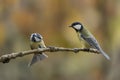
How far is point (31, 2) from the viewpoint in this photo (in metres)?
5.23

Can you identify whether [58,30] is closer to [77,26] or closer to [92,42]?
[77,26]

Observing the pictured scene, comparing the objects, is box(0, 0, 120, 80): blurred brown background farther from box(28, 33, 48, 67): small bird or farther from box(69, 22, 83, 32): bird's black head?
box(28, 33, 48, 67): small bird

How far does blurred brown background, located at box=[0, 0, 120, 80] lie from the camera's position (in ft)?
16.2

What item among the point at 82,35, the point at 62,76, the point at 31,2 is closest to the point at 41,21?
the point at 31,2

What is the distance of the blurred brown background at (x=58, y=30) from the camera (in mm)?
4941

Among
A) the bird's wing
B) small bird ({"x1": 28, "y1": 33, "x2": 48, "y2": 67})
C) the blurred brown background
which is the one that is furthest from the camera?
the blurred brown background

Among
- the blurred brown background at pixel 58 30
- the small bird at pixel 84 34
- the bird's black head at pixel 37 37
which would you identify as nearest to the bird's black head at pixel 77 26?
the small bird at pixel 84 34

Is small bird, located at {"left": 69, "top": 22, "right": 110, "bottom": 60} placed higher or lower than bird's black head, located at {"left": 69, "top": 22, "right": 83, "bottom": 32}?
lower

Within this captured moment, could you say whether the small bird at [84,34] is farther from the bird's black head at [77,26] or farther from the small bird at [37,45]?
the small bird at [37,45]

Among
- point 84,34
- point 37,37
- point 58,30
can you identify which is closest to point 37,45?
point 37,37

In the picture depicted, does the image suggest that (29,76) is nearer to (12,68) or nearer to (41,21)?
(12,68)

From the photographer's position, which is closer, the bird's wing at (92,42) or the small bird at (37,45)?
the small bird at (37,45)

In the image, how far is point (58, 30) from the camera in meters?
4.94

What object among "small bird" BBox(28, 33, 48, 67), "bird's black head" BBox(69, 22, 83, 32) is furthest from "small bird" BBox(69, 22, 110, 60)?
"small bird" BBox(28, 33, 48, 67)
